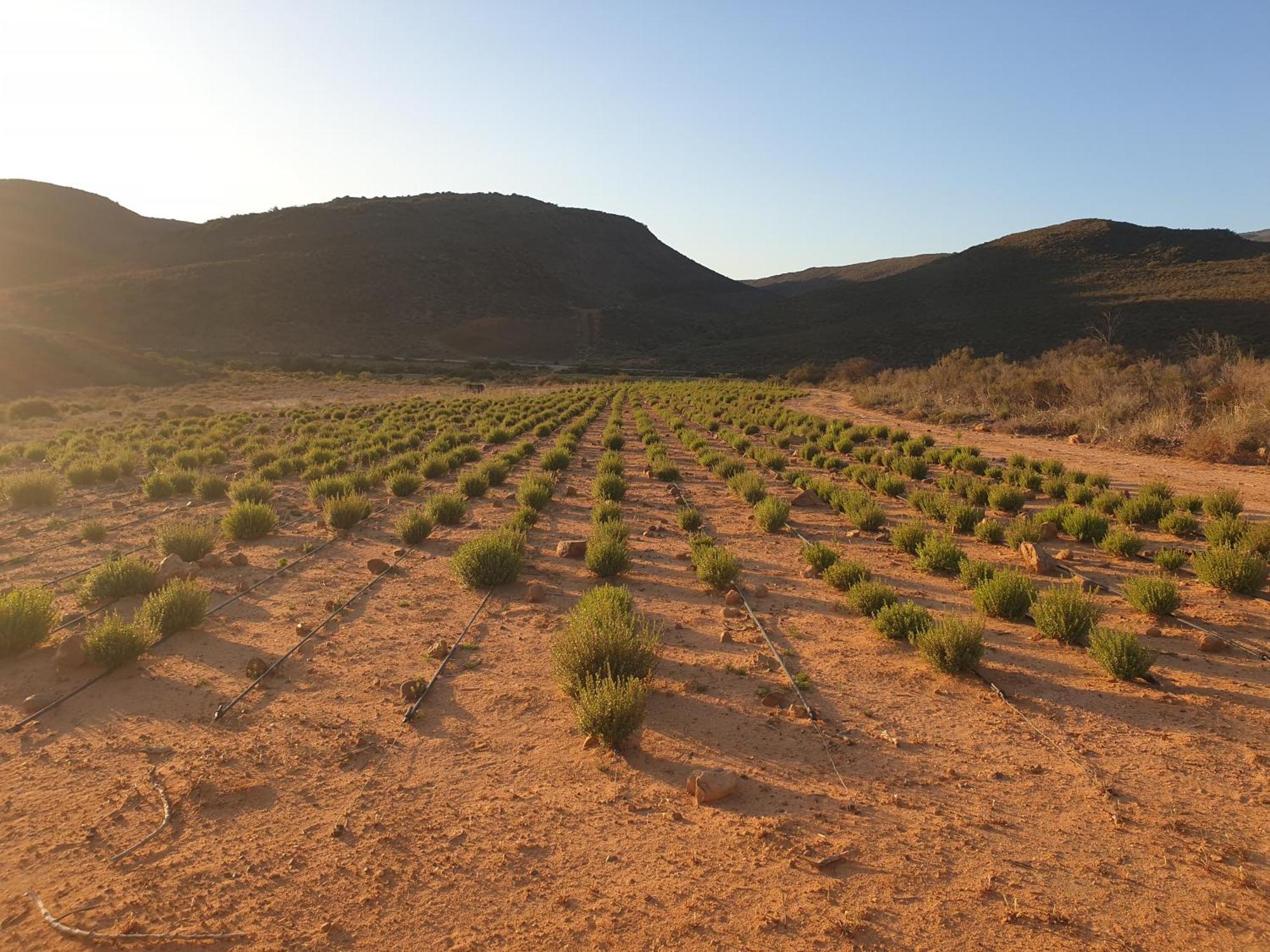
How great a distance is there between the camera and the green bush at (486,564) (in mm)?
8430

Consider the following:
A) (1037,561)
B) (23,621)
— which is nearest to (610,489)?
(1037,561)

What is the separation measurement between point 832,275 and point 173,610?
168 metres

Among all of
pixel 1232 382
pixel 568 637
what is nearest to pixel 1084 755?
pixel 568 637

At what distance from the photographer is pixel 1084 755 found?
4.70m

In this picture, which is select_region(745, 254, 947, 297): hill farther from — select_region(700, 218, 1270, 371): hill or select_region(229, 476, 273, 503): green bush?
select_region(229, 476, 273, 503): green bush

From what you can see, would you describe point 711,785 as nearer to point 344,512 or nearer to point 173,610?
point 173,610

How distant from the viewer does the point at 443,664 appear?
20.5 feet

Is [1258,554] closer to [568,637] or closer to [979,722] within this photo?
[979,722]

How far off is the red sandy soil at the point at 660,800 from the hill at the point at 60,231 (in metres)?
122

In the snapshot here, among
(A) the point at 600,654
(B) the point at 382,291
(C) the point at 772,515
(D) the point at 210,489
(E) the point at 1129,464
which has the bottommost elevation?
(E) the point at 1129,464

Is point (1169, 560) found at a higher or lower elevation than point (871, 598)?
lower

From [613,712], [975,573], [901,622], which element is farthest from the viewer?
[975,573]

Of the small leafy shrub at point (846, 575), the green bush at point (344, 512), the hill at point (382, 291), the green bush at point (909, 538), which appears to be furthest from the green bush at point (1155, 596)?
A: the hill at point (382, 291)

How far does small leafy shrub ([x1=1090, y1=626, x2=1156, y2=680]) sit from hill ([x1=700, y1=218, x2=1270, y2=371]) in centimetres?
4955
